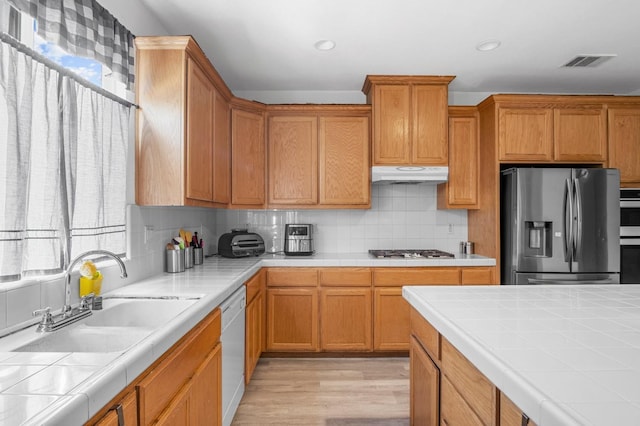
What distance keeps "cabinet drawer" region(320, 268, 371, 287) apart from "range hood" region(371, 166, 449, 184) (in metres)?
0.88

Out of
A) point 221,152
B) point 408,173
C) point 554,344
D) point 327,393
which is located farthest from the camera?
point 408,173

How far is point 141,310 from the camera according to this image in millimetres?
1734

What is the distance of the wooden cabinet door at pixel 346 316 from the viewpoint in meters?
3.23

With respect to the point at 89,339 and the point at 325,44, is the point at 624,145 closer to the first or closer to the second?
the point at 325,44

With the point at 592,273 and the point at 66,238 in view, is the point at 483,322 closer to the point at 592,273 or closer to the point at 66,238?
the point at 66,238

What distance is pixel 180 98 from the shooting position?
2135mm

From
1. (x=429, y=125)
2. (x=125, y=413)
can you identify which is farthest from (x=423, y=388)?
(x=429, y=125)

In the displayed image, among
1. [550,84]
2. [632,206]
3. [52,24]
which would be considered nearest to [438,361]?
[52,24]

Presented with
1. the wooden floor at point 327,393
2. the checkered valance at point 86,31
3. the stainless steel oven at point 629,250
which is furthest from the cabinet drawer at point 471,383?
the stainless steel oven at point 629,250

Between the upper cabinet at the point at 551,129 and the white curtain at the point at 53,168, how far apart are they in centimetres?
306

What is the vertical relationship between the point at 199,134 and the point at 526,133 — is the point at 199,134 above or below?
below

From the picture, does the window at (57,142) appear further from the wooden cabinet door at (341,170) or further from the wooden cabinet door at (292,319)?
the wooden cabinet door at (341,170)

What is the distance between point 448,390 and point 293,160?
253 centimetres

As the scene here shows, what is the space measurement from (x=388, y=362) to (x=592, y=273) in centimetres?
188
